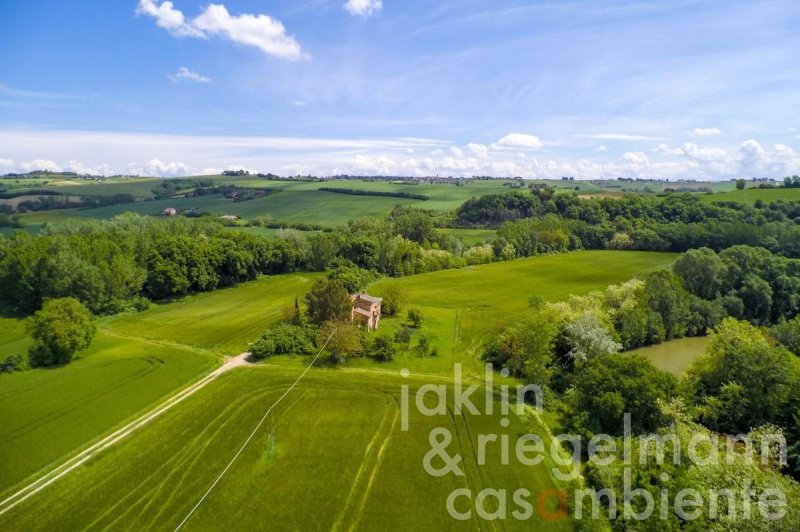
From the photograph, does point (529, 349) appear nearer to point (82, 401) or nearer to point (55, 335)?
point (82, 401)

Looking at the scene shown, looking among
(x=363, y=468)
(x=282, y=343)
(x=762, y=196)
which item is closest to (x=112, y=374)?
(x=282, y=343)

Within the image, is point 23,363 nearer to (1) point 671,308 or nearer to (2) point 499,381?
(2) point 499,381

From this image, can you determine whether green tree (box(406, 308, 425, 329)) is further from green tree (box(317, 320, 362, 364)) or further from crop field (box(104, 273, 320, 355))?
crop field (box(104, 273, 320, 355))

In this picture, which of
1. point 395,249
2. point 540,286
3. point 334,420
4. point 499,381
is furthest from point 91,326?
point 540,286

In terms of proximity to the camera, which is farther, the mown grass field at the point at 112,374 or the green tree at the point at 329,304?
the green tree at the point at 329,304

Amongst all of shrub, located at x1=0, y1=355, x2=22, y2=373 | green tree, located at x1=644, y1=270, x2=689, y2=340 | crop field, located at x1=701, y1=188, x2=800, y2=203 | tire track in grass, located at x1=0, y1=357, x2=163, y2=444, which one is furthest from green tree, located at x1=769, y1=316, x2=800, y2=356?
crop field, located at x1=701, y1=188, x2=800, y2=203

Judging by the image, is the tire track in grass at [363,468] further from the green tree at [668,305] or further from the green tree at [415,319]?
the green tree at [668,305]

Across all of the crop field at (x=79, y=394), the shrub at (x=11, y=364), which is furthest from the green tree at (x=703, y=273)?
the shrub at (x=11, y=364)
